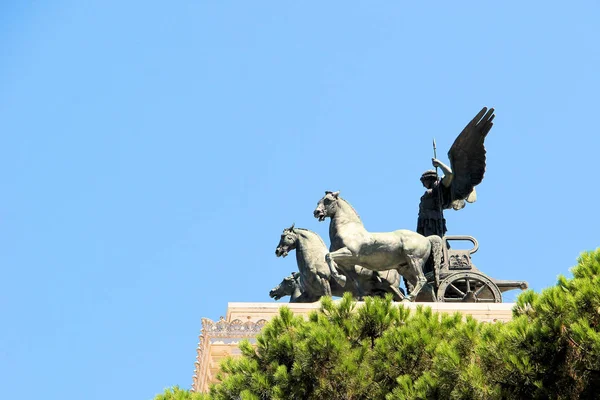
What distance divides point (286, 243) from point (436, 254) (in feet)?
9.24

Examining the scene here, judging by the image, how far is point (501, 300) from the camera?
2780 centimetres

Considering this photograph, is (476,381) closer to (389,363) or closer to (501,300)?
(389,363)

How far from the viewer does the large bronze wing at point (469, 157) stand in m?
28.9

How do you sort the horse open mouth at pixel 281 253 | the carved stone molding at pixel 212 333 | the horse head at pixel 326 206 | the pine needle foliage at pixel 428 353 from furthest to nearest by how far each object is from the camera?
the horse open mouth at pixel 281 253 < the horse head at pixel 326 206 < the carved stone molding at pixel 212 333 < the pine needle foliage at pixel 428 353

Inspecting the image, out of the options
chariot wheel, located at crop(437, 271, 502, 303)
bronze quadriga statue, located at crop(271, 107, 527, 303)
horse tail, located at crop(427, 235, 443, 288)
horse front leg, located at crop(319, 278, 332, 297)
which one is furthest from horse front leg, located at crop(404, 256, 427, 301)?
horse front leg, located at crop(319, 278, 332, 297)

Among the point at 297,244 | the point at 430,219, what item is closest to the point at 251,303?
the point at 297,244

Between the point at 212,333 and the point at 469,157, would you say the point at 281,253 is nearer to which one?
the point at 212,333

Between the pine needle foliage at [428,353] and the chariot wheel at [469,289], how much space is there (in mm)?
7262

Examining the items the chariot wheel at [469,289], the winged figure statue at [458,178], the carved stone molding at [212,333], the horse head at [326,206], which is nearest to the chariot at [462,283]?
the chariot wheel at [469,289]

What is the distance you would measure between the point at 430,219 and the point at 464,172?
114 centimetres

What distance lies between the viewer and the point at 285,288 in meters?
28.4

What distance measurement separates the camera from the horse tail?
91.4ft

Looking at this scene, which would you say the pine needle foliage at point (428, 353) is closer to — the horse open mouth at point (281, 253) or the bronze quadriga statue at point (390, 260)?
the bronze quadriga statue at point (390, 260)

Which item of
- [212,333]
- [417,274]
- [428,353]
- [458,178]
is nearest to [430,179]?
[458,178]
